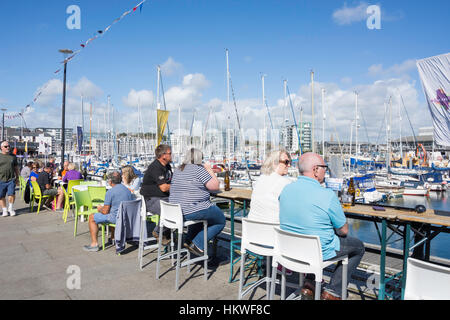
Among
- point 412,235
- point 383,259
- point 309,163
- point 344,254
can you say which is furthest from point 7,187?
point 412,235

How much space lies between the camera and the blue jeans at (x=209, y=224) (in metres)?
3.86

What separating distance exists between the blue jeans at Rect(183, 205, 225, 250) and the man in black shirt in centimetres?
64

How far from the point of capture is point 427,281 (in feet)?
5.56

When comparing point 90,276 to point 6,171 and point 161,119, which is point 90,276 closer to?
point 6,171

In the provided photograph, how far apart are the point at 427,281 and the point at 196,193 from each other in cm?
265

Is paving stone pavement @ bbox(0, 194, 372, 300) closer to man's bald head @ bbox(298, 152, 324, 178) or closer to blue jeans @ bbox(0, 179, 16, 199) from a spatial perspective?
man's bald head @ bbox(298, 152, 324, 178)

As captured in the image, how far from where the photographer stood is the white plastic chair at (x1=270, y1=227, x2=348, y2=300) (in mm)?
2412

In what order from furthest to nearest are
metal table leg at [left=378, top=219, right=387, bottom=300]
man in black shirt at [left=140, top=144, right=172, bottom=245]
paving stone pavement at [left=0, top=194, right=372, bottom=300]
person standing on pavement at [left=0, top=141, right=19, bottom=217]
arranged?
person standing on pavement at [left=0, top=141, right=19, bottom=217], man in black shirt at [left=140, top=144, right=172, bottom=245], paving stone pavement at [left=0, top=194, right=372, bottom=300], metal table leg at [left=378, top=219, right=387, bottom=300]

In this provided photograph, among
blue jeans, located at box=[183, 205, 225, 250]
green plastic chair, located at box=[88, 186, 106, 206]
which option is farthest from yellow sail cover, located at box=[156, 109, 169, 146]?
blue jeans, located at box=[183, 205, 225, 250]

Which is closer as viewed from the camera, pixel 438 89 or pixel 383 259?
pixel 383 259

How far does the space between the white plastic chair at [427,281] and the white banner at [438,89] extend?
7.14ft

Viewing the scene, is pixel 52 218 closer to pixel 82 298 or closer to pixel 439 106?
pixel 82 298
